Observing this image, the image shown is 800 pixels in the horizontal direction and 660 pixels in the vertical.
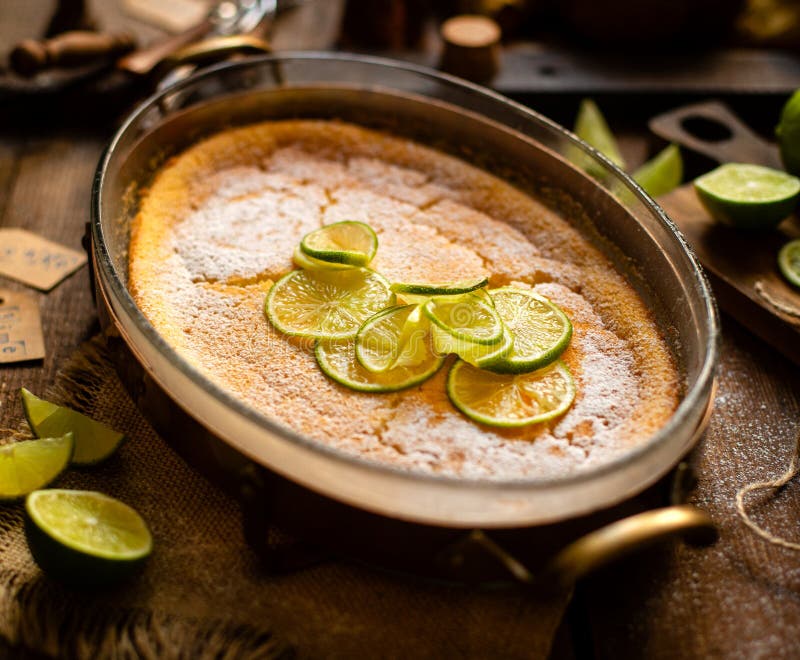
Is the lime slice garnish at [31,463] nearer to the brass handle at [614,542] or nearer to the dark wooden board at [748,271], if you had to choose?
the brass handle at [614,542]

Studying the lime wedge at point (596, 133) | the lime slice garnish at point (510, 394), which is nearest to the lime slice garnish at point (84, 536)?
the lime slice garnish at point (510, 394)

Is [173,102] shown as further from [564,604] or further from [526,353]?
[564,604]

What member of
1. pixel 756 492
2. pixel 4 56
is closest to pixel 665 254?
pixel 756 492

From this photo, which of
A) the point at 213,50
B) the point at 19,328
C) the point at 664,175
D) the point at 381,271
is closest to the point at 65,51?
the point at 213,50

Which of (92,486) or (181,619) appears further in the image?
(92,486)

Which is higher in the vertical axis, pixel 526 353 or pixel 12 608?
pixel 526 353

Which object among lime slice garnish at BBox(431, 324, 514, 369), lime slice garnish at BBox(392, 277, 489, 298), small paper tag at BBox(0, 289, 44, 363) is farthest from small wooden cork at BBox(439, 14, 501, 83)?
small paper tag at BBox(0, 289, 44, 363)

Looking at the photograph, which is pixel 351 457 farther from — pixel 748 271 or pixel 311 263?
pixel 748 271
